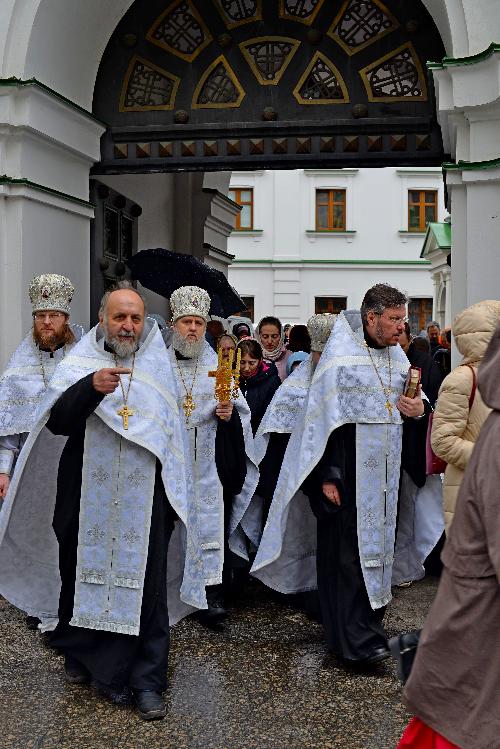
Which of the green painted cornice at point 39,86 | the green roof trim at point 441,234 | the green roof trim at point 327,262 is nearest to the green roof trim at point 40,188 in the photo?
the green painted cornice at point 39,86

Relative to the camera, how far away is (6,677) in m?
4.64

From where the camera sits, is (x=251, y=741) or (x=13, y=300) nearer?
(x=251, y=741)

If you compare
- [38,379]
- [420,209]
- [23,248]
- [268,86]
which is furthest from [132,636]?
[420,209]

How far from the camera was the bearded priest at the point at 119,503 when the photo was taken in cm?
Result: 431

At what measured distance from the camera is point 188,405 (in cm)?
566

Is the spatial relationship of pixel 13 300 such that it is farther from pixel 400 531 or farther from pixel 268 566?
pixel 400 531

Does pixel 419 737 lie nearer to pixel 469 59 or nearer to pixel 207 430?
pixel 207 430

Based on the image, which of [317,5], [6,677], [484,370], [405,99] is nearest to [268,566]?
[6,677]

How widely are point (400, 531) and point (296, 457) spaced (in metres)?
0.76

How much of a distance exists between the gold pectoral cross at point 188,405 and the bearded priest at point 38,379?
2.34ft

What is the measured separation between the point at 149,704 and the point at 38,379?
2059 mm

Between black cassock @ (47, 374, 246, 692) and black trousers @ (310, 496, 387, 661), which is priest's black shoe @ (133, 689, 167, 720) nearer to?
black cassock @ (47, 374, 246, 692)

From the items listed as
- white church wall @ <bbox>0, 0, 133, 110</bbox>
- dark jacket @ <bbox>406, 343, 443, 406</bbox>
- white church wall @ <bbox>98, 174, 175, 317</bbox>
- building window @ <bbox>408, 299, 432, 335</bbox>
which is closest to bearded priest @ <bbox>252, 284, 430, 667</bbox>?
dark jacket @ <bbox>406, 343, 443, 406</bbox>

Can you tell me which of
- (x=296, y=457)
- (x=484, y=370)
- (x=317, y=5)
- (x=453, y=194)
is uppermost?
(x=317, y=5)
